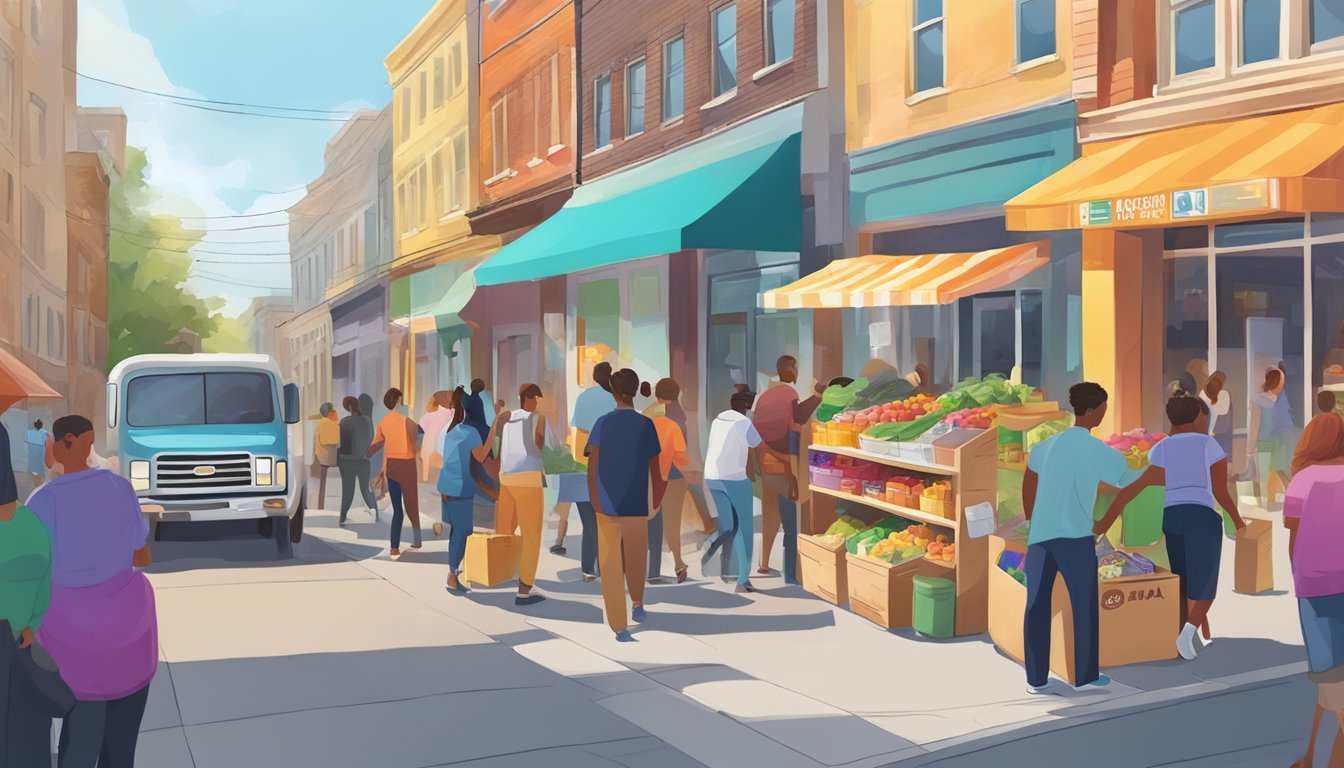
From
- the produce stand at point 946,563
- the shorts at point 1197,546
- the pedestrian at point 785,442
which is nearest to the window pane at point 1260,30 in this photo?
the pedestrian at point 785,442

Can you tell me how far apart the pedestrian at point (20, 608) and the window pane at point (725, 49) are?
1748cm

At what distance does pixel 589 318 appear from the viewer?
26562 millimetres

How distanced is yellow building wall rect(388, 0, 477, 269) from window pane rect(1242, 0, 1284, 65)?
2325 centimetres

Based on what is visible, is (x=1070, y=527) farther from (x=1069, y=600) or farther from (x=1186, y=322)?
(x=1186, y=322)

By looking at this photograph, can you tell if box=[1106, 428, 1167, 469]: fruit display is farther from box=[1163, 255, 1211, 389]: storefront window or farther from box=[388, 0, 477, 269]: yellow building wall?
box=[388, 0, 477, 269]: yellow building wall

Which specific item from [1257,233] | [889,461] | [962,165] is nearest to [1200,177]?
[1257,233]

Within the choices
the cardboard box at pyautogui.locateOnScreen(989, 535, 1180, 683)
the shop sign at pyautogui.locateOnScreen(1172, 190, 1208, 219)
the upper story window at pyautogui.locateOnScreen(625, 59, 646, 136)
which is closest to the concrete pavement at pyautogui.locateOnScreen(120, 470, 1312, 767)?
the cardboard box at pyautogui.locateOnScreen(989, 535, 1180, 683)

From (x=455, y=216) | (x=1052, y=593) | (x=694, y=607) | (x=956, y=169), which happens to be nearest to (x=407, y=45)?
(x=455, y=216)

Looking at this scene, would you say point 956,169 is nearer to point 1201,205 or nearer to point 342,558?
point 1201,205

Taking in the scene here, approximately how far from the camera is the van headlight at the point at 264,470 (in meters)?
15.4

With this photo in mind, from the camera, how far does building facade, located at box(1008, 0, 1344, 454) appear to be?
12.5m

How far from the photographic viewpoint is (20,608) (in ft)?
15.6

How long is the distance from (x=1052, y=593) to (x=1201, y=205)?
4.92 meters

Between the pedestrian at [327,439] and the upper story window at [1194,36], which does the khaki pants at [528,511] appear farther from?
the pedestrian at [327,439]
